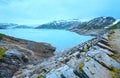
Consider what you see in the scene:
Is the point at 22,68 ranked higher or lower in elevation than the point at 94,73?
lower

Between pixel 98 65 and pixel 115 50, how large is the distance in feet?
23.4

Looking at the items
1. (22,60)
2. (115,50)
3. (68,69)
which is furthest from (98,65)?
(22,60)

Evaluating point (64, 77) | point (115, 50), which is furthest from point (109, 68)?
point (115, 50)

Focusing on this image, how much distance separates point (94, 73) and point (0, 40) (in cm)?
4163

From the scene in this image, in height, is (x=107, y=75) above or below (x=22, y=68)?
above

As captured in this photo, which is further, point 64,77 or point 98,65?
point 98,65

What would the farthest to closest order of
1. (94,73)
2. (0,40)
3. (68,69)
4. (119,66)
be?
(0,40) < (119,66) < (68,69) < (94,73)

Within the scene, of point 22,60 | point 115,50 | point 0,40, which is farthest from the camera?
point 0,40

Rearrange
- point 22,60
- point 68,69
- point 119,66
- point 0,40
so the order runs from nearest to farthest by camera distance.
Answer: point 68,69 < point 119,66 < point 22,60 < point 0,40

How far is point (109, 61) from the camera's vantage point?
20.9 m

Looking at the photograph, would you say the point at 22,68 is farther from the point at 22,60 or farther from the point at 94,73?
the point at 94,73

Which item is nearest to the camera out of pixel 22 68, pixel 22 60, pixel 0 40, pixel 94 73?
pixel 94 73

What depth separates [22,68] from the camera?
36.4m

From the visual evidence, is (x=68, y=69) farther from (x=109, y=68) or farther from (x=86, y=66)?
(x=109, y=68)
